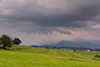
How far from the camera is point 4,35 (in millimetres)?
101562

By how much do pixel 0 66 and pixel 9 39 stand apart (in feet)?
268

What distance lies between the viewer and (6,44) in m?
98.2

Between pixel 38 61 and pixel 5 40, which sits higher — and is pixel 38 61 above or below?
below

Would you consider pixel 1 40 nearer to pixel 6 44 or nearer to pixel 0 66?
pixel 6 44

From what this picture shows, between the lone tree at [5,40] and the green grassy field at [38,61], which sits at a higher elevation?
the lone tree at [5,40]

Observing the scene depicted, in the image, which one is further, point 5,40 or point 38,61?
point 5,40

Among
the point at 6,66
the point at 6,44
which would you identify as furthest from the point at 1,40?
the point at 6,66

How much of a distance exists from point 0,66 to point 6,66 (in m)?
1.24

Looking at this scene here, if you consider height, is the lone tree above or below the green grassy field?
above

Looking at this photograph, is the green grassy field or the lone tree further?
the lone tree

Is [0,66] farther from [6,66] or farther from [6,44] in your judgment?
[6,44]

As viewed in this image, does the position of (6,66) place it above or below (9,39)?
below

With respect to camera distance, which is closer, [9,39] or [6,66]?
[6,66]

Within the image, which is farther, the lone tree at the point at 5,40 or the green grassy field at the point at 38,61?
the lone tree at the point at 5,40
